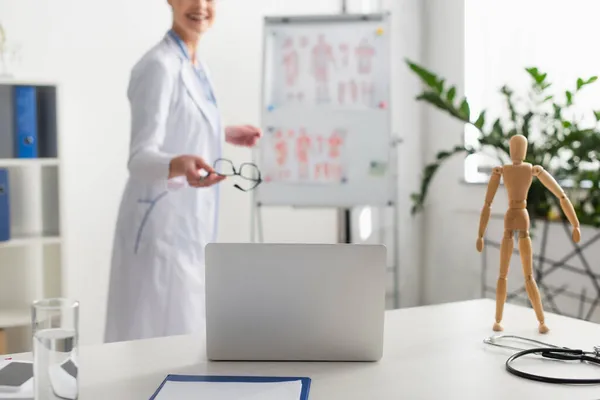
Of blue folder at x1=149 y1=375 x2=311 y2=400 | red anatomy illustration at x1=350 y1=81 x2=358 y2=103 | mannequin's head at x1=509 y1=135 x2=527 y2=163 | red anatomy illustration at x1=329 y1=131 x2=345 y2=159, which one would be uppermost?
red anatomy illustration at x1=350 y1=81 x2=358 y2=103

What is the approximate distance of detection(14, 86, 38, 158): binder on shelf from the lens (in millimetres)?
2988

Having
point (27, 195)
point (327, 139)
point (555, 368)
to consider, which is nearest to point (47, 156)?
point (27, 195)

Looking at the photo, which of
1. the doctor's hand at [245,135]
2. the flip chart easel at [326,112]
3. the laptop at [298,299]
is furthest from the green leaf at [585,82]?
the laptop at [298,299]

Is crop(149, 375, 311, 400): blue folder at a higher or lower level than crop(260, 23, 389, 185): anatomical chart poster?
lower

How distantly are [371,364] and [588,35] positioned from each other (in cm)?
267

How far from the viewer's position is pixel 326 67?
3479 mm

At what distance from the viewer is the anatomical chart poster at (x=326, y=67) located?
3.45 metres

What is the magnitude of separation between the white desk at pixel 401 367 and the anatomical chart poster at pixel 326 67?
1956 millimetres

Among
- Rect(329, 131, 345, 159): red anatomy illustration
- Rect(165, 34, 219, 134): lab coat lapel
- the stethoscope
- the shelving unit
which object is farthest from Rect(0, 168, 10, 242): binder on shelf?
the stethoscope

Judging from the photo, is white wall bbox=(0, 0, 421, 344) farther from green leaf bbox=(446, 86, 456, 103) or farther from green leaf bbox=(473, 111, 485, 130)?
green leaf bbox=(473, 111, 485, 130)

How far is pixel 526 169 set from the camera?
154 centimetres

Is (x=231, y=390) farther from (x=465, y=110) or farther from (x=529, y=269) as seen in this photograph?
(x=465, y=110)

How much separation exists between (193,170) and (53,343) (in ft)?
4.20

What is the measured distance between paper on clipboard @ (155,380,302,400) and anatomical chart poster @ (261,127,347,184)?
2.28 meters
